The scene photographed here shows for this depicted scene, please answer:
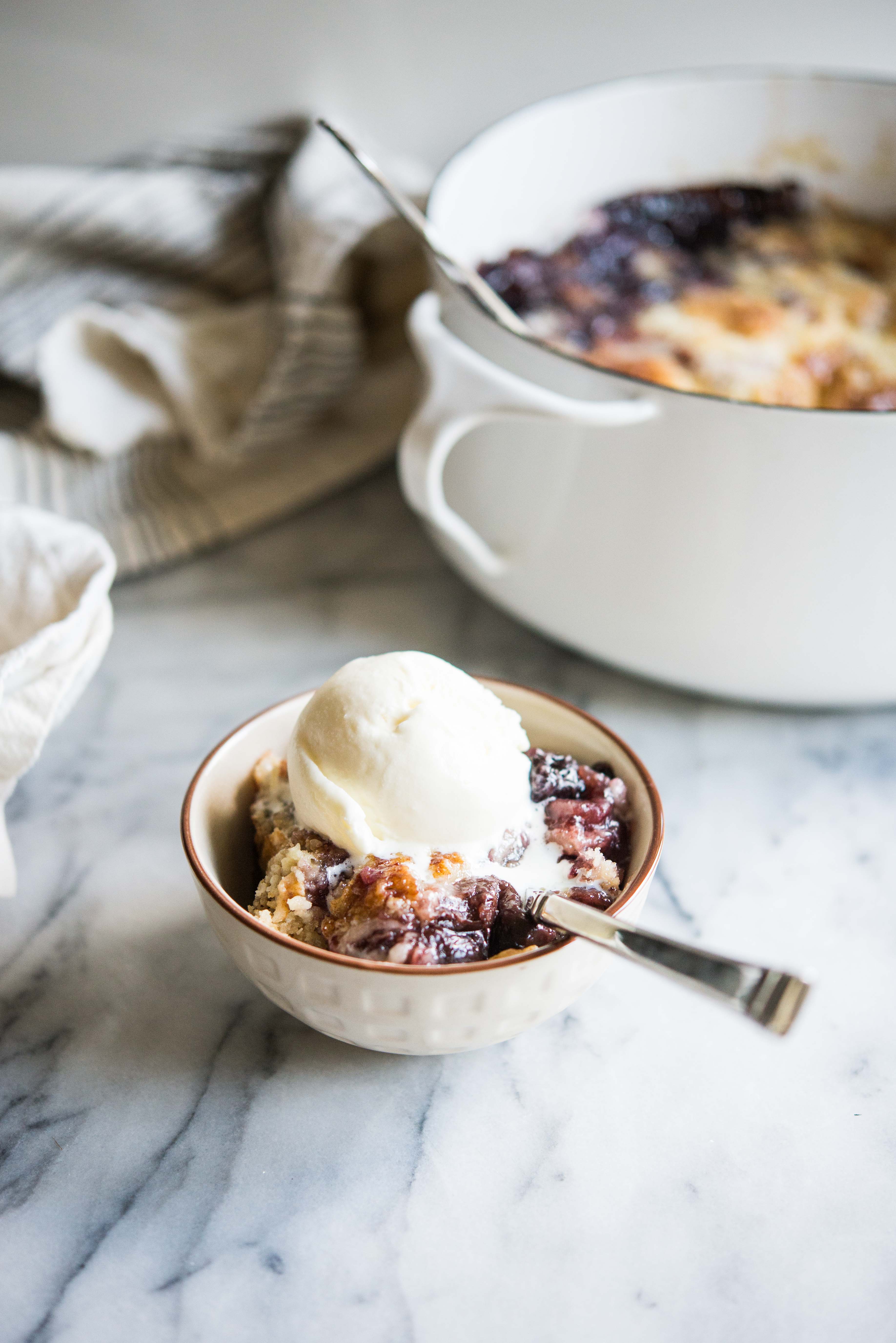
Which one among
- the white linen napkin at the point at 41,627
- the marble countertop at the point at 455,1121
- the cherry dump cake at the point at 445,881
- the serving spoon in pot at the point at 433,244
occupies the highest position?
the serving spoon in pot at the point at 433,244

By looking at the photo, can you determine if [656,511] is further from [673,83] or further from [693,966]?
[673,83]

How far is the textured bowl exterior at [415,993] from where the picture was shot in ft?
1.94

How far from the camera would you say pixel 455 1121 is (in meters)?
0.69

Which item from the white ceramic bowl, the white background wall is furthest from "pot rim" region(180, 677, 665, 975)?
the white background wall

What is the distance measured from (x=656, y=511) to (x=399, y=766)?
0.36 meters

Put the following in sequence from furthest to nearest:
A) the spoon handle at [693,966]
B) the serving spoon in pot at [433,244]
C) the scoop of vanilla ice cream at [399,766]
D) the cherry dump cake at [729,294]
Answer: the cherry dump cake at [729,294] → the serving spoon in pot at [433,244] → the scoop of vanilla ice cream at [399,766] → the spoon handle at [693,966]

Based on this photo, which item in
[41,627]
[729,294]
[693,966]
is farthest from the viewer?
[729,294]

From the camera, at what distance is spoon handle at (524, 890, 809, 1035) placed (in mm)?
534

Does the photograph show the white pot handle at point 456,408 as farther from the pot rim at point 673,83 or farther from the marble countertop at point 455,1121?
the marble countertop at point 455,1121

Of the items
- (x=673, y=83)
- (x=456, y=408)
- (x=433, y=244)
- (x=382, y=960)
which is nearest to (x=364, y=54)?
(x=673, y=83)

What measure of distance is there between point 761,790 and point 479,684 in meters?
0.34

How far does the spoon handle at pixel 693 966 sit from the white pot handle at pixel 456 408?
15.3 inches

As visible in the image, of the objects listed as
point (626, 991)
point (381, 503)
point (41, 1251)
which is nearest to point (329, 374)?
point (381, 503)

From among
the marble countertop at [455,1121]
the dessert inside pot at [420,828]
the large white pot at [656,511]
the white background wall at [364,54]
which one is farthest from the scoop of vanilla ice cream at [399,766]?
the white background wall at [364,54]
